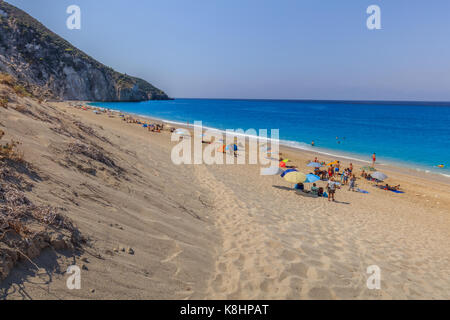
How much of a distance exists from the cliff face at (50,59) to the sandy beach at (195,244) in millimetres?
33201

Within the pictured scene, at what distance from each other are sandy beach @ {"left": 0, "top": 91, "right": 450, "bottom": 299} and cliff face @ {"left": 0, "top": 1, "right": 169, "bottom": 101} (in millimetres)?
33201

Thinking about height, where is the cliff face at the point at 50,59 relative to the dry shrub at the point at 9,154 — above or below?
above

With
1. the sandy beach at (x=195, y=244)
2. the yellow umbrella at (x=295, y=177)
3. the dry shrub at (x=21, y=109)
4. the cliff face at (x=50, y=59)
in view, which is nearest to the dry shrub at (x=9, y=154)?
the sandy beach at (x=195, y=244)

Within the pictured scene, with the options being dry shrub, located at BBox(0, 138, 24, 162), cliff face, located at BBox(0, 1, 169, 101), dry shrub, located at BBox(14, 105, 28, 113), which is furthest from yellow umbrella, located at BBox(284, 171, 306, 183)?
cliff face, located at BBox(0, 1, 169, 101)

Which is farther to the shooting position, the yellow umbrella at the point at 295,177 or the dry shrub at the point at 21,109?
the yellow umbrella at the point at 295,177

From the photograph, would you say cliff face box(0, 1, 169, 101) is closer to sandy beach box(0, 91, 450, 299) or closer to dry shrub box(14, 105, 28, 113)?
dry shrub box(14, 105, 28, 113)

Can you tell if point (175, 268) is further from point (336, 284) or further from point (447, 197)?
point (447, 197)

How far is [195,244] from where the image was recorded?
15.6 ft

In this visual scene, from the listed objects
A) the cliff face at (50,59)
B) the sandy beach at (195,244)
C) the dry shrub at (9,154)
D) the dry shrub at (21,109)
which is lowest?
the sandy beach at (195,244)

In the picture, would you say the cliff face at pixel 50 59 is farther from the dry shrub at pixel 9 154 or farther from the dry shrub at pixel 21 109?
the dry shrub at pixel 9 154

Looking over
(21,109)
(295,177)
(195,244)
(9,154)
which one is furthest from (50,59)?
(195,244)

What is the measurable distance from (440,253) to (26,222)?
32.6 ft

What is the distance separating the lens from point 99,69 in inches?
3280

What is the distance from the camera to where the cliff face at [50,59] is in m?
48.3
